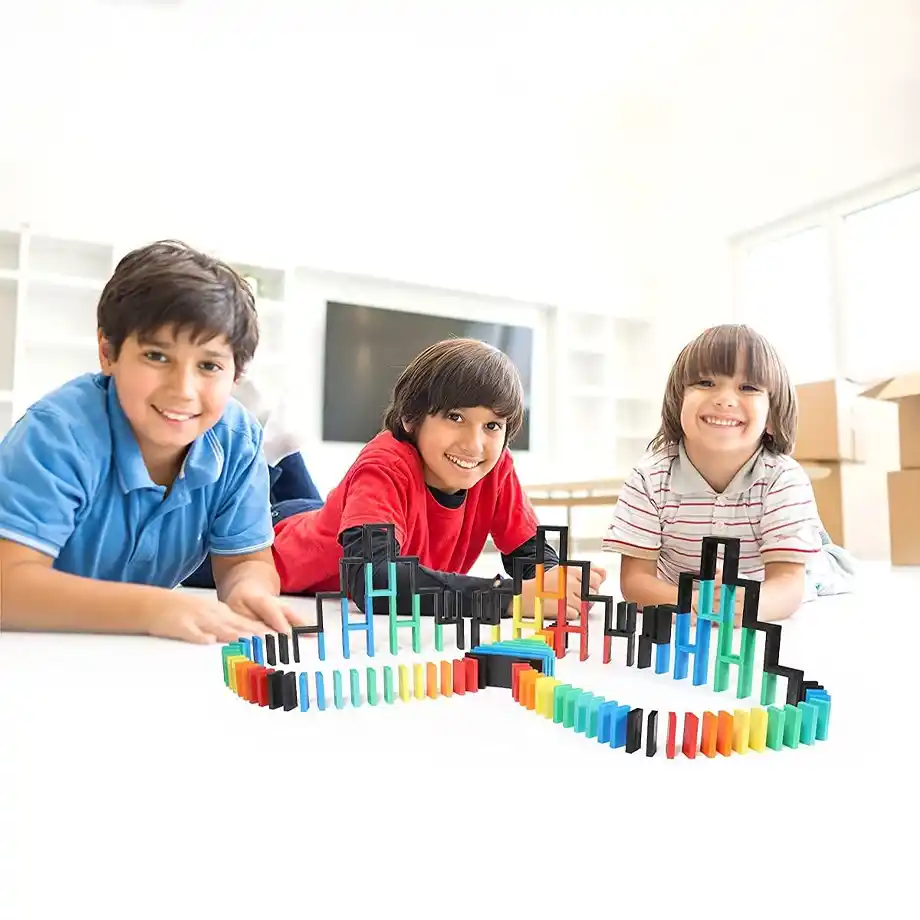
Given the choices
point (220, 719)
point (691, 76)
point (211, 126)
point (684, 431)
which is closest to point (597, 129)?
point (691, 76)

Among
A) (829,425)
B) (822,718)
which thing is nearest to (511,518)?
(822,718)

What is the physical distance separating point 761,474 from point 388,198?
154 inches

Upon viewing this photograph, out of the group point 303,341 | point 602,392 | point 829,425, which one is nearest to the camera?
point 829,425

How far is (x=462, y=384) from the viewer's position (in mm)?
1298

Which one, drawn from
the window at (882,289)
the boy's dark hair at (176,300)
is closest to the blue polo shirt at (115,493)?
the boy's dark hair at (176,300)

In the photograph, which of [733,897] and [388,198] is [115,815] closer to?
[733,897]

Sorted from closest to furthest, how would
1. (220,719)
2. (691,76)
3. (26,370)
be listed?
(220,719) → (26,370) → (691,76)

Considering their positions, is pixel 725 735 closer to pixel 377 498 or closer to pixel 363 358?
pixel 377 498

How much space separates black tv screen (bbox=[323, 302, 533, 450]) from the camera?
4.67 m

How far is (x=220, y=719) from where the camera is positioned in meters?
0.69

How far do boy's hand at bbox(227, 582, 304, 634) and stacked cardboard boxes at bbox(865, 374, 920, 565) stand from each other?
2.41 m

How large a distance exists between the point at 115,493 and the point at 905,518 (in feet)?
8.61

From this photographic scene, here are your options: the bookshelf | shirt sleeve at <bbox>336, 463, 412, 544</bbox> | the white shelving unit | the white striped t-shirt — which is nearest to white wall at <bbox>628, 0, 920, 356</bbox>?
the white shelving unit

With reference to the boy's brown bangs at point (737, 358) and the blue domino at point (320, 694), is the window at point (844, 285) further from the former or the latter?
the blue domino at point (320, 694)
